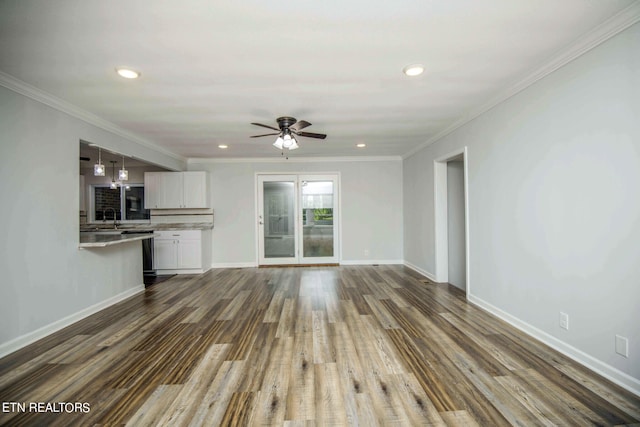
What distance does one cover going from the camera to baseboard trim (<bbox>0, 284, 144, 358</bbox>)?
2.38 metres

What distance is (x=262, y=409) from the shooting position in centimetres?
167

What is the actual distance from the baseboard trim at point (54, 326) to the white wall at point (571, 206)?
4638mm

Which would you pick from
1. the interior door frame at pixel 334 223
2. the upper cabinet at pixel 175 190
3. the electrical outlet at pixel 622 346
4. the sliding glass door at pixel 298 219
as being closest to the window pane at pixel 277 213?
the sliding glass door at pixel 298 219

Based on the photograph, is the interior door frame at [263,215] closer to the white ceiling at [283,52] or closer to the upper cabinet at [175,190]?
the upper cabinet at [175,190]

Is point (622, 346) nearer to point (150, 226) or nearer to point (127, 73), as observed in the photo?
point (127, 73)

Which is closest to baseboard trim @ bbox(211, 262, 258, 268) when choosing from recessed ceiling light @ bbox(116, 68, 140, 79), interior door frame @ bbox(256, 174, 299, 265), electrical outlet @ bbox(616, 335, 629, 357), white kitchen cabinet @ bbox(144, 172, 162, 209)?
interior door frame @ bbox(256, 174, 299, 265)

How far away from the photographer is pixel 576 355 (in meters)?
2.15

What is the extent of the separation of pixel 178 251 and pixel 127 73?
12.6 feet

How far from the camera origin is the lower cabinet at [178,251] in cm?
544

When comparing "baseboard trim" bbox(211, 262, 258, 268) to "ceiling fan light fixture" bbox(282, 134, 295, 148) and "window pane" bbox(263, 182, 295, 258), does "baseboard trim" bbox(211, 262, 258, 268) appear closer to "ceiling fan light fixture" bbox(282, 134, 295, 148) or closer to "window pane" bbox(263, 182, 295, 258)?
"window pane" bbox(263, 182, 295, 258)

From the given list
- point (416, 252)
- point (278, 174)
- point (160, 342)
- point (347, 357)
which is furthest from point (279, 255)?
point (347, 357)

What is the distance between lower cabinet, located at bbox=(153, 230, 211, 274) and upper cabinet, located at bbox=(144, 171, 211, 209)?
24.9 inches

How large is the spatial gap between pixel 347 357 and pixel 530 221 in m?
2.09

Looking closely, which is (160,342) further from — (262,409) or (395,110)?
(395,110)
